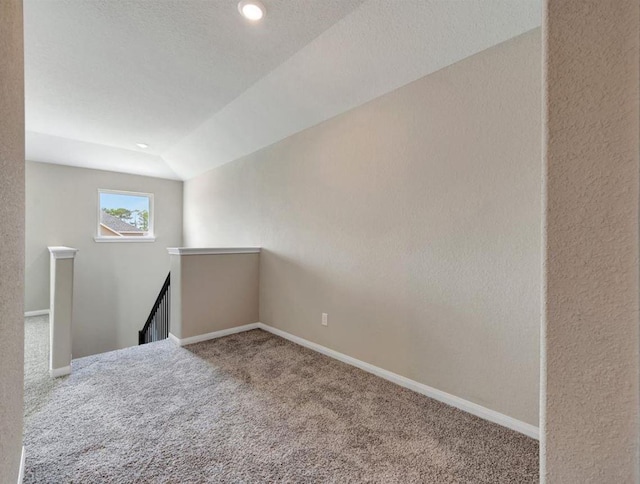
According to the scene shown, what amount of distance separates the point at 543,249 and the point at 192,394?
7.75 ft

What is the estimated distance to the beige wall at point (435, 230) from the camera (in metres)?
1.72

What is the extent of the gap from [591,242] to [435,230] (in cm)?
150

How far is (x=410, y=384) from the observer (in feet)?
7.29

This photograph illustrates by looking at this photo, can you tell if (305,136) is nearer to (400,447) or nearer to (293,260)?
(293,260)

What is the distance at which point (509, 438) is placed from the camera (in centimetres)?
168

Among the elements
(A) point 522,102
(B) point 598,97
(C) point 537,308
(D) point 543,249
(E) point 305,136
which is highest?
(E) point 305,136

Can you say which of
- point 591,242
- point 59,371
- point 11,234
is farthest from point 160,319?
point 591,242

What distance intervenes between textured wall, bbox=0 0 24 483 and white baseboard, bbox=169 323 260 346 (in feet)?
5.99

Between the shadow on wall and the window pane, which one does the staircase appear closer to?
the window pane

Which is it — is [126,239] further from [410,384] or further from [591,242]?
[591,242]

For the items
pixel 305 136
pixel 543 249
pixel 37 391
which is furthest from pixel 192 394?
pixel 305 136

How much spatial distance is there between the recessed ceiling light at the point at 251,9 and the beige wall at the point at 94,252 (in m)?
4.48

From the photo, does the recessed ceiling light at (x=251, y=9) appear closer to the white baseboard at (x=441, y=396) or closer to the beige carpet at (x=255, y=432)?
the beige carpet at (x=255, y=432)

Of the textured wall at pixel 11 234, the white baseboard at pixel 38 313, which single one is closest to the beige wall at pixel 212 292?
the textured wall at pixel 11 234
